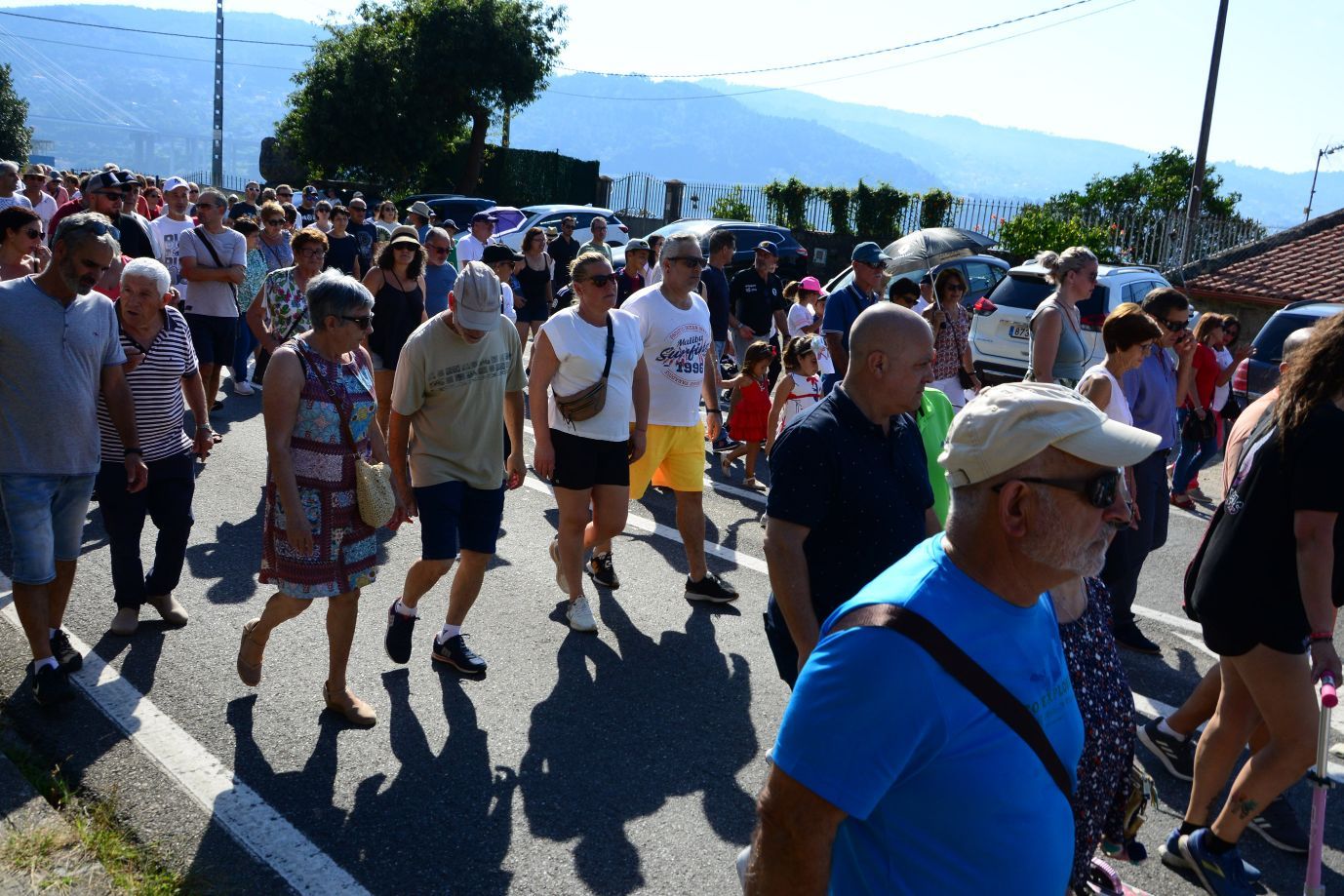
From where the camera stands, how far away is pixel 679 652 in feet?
18.6

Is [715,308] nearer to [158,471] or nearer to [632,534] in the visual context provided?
[632,534]

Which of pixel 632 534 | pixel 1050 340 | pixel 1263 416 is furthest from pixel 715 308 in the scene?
pixel 1263 416

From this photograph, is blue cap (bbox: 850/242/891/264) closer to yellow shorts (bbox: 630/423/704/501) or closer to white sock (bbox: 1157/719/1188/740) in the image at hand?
yellow shorts (bbox: 630/423/704/501)

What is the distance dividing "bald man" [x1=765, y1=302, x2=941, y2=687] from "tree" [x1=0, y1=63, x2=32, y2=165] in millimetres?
49624

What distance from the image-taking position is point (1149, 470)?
588 centimetres

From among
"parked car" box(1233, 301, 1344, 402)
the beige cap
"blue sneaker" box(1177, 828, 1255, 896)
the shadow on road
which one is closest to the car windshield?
"parked car" box(1233, 301, 1344, 402)

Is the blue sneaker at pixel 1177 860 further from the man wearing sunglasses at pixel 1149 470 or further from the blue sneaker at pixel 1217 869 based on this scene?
the man wearing sunglasses at pixel 1149 470

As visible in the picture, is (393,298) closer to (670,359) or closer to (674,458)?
(670,359)

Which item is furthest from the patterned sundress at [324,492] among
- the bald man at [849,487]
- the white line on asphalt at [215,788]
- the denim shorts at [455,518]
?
the bald man at [849,487]

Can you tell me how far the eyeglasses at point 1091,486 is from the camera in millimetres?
1999

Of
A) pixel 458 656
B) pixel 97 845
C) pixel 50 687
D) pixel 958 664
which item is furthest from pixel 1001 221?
pixel 958 664

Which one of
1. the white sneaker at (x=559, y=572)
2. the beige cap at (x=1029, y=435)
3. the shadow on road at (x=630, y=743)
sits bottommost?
the shadow on road at (x=630, y=743)

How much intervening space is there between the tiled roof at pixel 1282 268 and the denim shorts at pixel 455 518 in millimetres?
16673

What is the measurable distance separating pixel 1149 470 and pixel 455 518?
348cm
